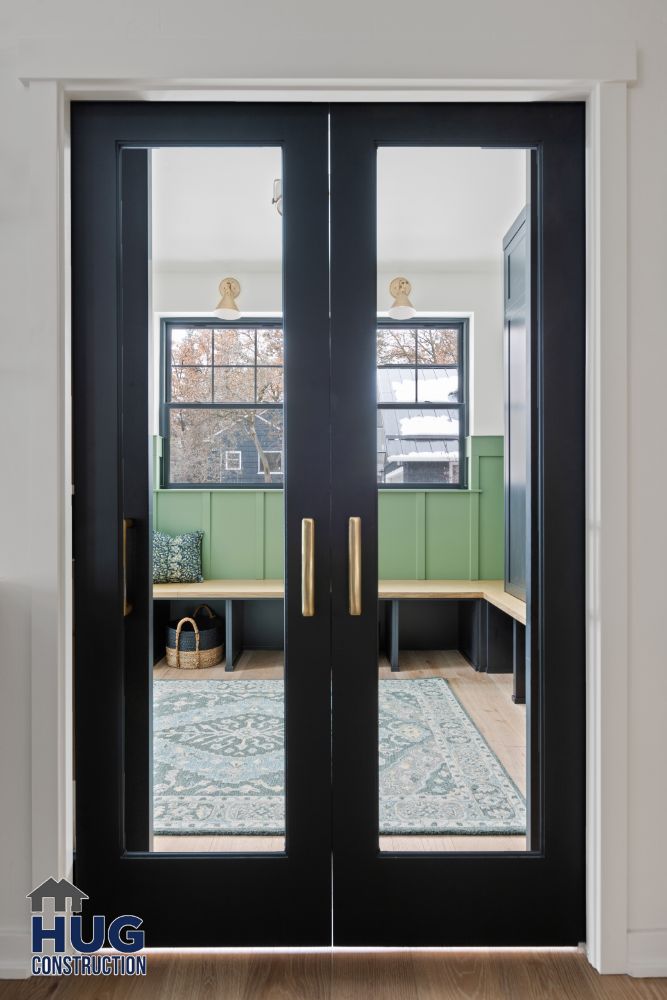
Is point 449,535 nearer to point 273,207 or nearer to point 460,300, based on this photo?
point 460,300

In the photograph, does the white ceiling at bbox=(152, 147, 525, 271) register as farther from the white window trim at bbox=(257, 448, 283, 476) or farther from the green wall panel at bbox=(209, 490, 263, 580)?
the green wall panel at bbox=(209, 490, 263, 580)

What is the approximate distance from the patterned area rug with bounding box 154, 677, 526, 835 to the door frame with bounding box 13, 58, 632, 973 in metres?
0.26

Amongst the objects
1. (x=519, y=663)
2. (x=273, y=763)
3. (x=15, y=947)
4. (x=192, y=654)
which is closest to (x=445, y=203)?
(x=519, y=663)

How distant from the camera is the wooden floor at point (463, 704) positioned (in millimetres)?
1497

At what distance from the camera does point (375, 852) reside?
1.46 m

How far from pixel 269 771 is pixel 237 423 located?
36.6 inches

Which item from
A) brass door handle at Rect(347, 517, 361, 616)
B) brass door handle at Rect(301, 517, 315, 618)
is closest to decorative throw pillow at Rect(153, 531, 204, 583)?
brass door handle at Rect(301, 517, 315, 618)

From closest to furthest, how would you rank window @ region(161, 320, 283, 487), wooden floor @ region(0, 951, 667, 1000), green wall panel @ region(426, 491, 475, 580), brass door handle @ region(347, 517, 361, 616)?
wooden floor @ region(0, 951, 667, 1000) < brass door handle @ region(347, 517, 361, 616) < window @ region(161, 320, 283, 487) < green wall panel @ region(426, 491, 475, 580)

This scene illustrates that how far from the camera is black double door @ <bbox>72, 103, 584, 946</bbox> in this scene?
1.45 m

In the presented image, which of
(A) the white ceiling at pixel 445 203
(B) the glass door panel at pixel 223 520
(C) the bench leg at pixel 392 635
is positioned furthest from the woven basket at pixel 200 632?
(A) the white ceiling at pixel 445 203

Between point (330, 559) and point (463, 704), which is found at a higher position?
point (330, 559)

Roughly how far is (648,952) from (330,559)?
4.00ft

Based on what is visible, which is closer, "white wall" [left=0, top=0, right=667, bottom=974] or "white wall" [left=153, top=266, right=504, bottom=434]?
"white wall" [left=0, top=0, right=667, bottom=974]

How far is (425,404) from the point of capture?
1.87 metres
